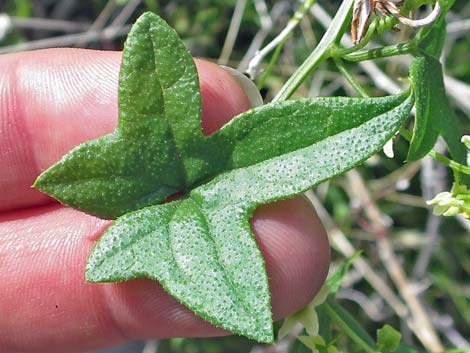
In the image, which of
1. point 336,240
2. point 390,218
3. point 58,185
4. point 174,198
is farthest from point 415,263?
point 58,185

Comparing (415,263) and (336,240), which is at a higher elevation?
(336,240)

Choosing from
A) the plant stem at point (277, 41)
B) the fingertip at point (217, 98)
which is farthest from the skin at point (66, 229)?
the plant stem at point (277, 41)

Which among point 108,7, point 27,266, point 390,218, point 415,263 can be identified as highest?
point 108,7

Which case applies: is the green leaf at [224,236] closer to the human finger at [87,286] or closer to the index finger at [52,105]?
the human finger at [87,286]

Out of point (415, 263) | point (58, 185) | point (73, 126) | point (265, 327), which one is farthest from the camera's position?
point (415, 263)

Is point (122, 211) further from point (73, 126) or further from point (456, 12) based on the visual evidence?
point (456, 12)

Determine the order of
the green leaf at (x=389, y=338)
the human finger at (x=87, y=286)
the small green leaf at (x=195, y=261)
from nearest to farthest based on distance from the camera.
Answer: the small green leaf at (x=195, y=261)
the human finger at (x=87, y=286)
the green leaf at (x=389, y=338)
